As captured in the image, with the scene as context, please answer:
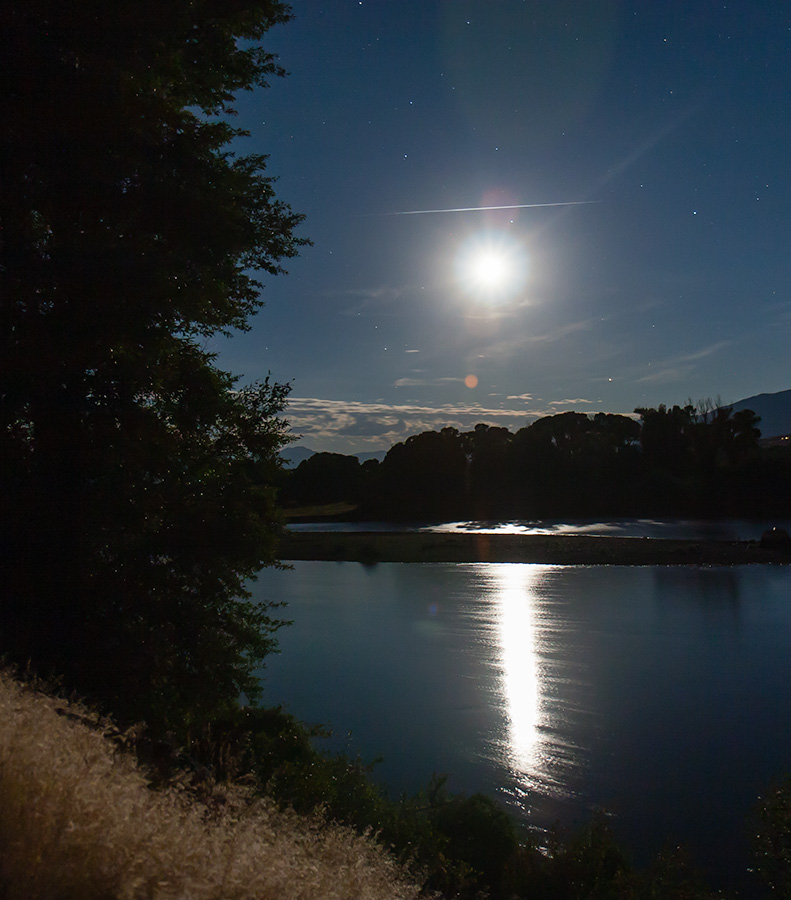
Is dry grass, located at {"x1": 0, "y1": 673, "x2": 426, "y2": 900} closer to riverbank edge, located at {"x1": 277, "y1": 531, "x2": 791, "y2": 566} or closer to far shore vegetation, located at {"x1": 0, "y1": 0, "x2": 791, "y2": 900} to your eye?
far shore vegetation, located at {"x1": 0, "y1": 0, "x2": 791, "y2": 900}

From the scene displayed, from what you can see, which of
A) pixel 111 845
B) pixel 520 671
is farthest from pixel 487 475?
pixel 111 845

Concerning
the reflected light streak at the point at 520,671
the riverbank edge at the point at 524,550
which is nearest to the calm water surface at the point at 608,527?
the riverbank edge at the point at 524,550

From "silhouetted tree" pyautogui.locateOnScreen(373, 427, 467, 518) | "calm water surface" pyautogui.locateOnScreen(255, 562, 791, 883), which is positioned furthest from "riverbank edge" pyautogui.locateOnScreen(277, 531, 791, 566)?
"silhouetted tree" pyautogui.locateOnScreen(373, 427, 467, 518)

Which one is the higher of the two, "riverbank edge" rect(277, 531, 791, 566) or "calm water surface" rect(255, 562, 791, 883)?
"riverbank edge" rect(277, 531, 791, 566)

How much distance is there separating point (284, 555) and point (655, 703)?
1700 inches

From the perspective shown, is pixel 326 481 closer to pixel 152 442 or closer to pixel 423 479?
pixel 423 479

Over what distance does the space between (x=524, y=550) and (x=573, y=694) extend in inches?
1413

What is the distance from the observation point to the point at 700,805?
40.6 ft

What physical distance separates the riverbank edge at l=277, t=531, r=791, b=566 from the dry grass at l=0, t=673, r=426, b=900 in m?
47.1

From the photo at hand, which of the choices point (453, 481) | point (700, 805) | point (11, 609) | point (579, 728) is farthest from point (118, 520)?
point (453, 481)

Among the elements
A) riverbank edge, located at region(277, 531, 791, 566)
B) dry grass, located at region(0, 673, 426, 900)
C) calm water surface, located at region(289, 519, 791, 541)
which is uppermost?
dry grass, located at region(0, 673, 426, 900)

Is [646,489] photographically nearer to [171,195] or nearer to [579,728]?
[579,728]

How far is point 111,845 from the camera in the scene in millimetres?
2670

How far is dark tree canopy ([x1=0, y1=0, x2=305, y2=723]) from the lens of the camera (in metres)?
7.77
